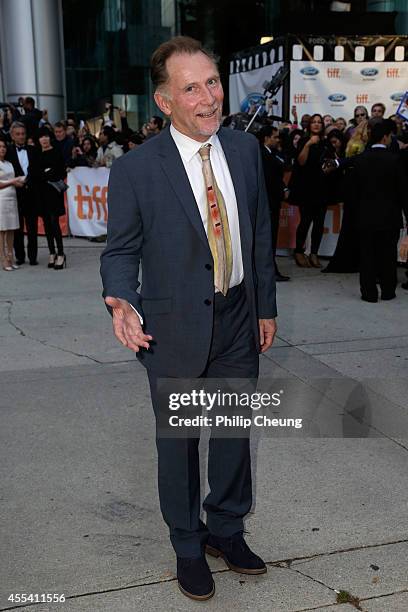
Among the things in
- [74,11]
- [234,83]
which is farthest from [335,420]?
[74,11]

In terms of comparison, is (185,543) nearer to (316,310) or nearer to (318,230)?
(316,310)

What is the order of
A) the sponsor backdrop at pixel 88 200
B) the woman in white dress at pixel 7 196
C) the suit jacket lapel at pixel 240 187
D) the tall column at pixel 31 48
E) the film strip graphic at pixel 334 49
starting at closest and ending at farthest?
the suit jacket lapel at pixel 240 187
the woman in white dress at pixel 7 196
the sponsor backdrop at pixel 88 200
the film strip graphic at pixel 334 49
the tall column at pixel 31 48

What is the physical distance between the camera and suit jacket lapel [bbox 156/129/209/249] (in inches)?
101

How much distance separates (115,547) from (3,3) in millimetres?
20806

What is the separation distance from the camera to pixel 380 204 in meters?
7.75

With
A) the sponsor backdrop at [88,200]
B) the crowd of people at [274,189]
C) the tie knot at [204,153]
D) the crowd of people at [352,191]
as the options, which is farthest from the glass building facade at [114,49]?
the tie knot at [204,153]

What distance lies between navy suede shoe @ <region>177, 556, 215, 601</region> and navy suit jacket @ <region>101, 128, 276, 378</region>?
2.55 ft

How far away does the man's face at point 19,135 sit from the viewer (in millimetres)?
9625

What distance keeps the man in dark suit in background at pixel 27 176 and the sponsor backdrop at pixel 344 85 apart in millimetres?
7588

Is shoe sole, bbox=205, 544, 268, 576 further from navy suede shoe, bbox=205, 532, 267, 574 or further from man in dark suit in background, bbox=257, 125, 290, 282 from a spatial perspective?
man in dark suit in background, bbox=257, 125, 290, 282

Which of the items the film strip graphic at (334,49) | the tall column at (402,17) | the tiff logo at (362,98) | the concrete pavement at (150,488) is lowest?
the concrete pavement at (150,488)

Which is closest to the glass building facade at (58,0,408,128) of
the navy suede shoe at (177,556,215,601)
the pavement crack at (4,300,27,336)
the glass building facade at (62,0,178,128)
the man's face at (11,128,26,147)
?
the glass building facade at (62,0,178,128)

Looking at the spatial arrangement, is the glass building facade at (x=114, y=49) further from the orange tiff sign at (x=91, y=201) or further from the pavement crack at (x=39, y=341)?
the pavement crack at (x=39, y=341)

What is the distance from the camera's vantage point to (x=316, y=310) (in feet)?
23.9
